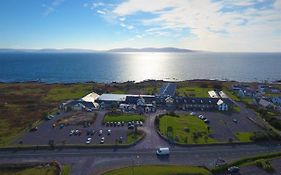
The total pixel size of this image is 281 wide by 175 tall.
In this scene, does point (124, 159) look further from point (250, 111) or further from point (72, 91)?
point (72, 91)

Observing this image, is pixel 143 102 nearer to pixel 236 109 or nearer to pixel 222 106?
pixel 222 106

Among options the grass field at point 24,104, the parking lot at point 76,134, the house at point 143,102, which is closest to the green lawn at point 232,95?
the house at point 143,102

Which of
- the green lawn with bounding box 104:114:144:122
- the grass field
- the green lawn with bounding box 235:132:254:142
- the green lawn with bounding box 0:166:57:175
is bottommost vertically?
the green lawn with bounding box 0:166:57:175

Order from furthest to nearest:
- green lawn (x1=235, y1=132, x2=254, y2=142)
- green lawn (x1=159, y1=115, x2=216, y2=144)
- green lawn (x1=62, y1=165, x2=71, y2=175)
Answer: green lawn (x1=235, y1=132, x2=254, y2=142) → green lawn (x1=159, y1=115, x2=216, y2=144) → green lawn (x1=62, y1=165, x2=71, y2=175)

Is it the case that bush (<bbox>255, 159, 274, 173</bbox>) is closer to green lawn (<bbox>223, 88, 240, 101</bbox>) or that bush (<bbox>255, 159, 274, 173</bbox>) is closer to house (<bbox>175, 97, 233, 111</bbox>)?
house (<bbox>175, 97, 233, 111</bbox>)

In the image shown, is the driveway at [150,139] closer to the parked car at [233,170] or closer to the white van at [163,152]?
the white van at [163,152]

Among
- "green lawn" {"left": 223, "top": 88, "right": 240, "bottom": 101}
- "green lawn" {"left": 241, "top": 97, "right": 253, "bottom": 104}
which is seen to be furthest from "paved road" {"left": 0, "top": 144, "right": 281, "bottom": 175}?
"green lawn" {"left": 223, "top": 88, "right": 240, "bottom": 101}
